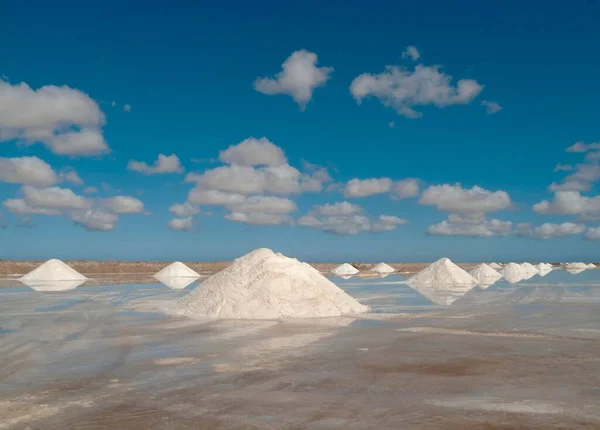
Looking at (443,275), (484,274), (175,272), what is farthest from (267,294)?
(175,272)

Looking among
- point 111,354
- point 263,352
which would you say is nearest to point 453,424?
point 263,352

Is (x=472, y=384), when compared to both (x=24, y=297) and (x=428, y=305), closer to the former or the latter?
(x=428, y=305)

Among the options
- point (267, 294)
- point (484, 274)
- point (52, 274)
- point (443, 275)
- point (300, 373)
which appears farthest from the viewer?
point (484, 274)

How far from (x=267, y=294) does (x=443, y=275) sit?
19.4 m

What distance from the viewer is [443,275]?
103 ft

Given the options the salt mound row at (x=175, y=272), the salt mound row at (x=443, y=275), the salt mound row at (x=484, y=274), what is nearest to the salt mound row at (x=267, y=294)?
the salt mound row at (x=443, y=275)

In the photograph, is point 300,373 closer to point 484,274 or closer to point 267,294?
point 267,294

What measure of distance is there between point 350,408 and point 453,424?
1.08m

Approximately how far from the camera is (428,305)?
18.0 meters

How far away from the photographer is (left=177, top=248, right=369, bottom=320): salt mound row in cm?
1388

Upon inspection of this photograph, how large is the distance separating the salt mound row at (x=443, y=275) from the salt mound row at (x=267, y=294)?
16.2 meters

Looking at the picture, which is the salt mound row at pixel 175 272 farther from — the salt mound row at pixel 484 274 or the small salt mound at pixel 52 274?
the salt mound row at pixel 484 274

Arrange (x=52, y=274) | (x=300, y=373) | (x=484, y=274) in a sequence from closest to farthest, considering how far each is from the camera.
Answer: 1. (x=300, y=373)
2. (x=52, y=274)
3. (x=484, y=274)

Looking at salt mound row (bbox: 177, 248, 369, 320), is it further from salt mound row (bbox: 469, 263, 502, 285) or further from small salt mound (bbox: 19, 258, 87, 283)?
small salt mound (bbox: 19, 258, 87, 283)
